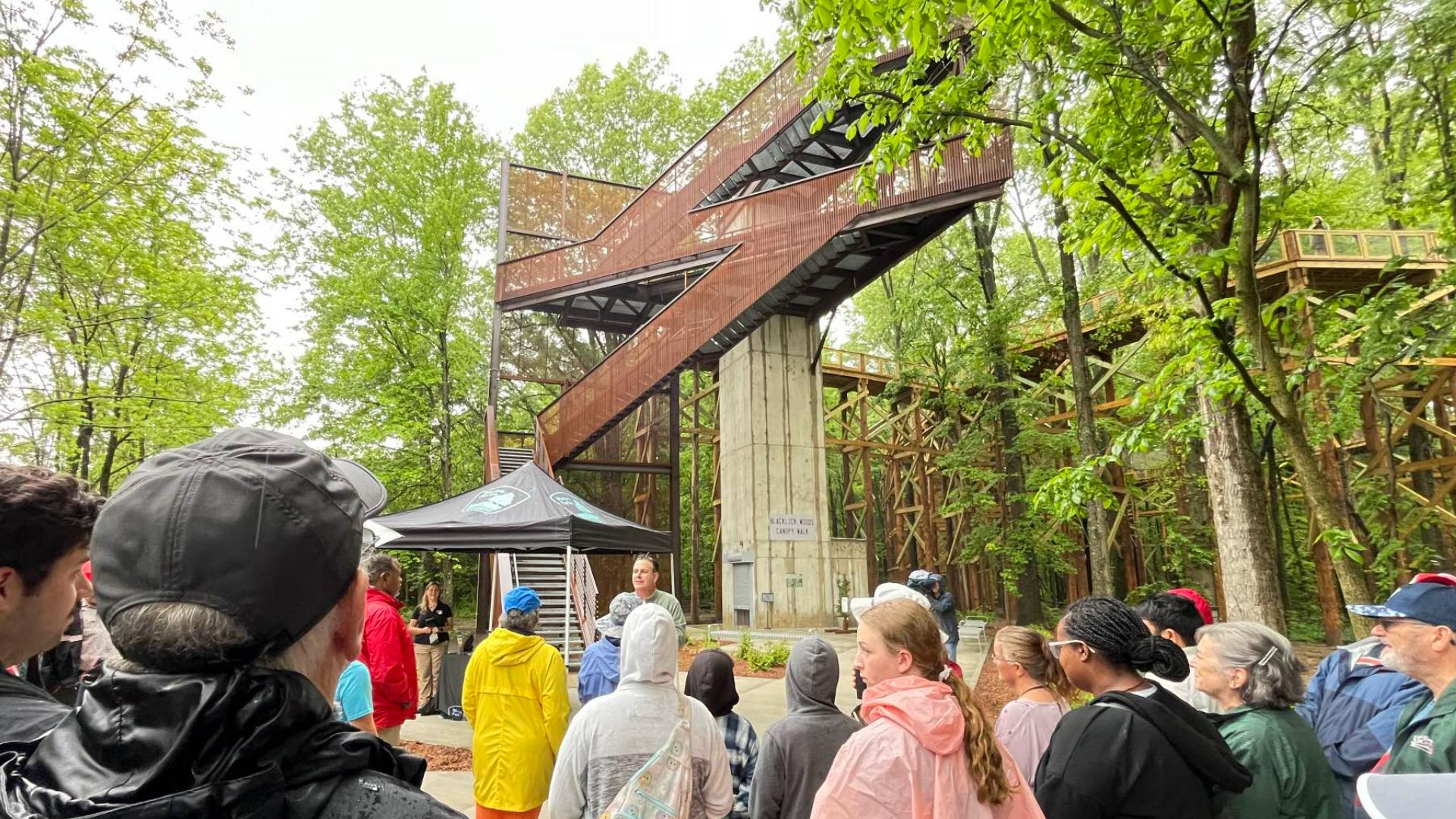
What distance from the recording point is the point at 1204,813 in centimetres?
240

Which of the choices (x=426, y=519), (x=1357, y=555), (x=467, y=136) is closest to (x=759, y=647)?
(x=426, y=519)

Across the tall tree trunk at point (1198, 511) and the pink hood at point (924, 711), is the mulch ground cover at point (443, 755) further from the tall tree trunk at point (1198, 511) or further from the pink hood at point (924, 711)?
the tall tree trunk at point (1198, 511)

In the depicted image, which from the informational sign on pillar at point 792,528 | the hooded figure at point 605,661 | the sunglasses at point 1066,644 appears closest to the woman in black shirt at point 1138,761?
the sunglasses at point 1066,644

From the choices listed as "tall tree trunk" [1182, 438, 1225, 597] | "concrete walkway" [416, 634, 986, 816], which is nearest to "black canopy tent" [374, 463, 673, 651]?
"concrete walkway" [416, 634, 986, 816]

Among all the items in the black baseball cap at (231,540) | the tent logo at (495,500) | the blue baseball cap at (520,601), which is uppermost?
the tent logo at (495,500)

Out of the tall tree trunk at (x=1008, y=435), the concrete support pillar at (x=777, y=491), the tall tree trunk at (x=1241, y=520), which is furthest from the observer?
the tall tree trunk at (x=1008, y=435)

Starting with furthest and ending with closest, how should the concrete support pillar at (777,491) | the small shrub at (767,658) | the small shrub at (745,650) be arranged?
the concrete support pillar at (777,491), the small shrub at (745,650), the small shrub at (767,658)

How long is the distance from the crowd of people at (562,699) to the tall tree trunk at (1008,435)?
15.6 metres

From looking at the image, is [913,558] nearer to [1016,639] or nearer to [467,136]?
[467,136]

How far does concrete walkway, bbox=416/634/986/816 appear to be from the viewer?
6.20 m

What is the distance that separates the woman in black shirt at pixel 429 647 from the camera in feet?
29.5

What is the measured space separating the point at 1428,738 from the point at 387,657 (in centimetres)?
520

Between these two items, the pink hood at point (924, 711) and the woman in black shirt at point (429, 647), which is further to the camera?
the woman in black shirt at point (429, 647)

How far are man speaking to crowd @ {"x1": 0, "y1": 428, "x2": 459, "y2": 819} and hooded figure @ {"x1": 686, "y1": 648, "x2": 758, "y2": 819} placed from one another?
108 inches
